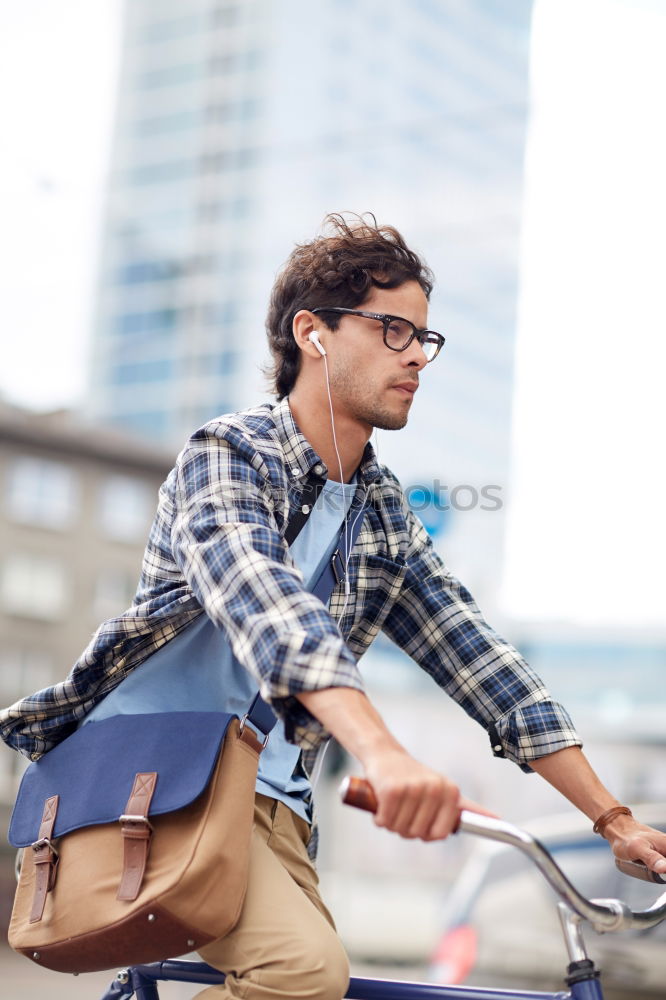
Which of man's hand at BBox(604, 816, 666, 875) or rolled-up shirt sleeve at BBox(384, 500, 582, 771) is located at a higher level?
rolled-up shirt sleeve at BBox(384, 500, 582, 771)

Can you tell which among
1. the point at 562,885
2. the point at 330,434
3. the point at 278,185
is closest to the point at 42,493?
the point at 330,434

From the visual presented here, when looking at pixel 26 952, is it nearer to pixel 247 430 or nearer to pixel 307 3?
pixel 247 430

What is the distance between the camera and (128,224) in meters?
54.0

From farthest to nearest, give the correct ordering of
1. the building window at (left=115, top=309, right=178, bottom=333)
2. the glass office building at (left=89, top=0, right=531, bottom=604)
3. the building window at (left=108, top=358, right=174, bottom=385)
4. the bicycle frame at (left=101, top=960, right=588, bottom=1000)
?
the building window at (left=108, top=358, right=174, bottom=385) → the building window at (left=115, top=309, right=178, bottom=333) → the glass office building at (left=89, top=0, right=531, bottom=604) → the bicycle frame at (left=101, top=960, right=588, bottom=1000)

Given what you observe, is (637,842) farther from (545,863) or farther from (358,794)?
(358,794)

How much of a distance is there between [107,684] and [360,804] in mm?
675

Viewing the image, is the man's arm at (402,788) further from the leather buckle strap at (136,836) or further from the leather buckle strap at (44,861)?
the leather buckle strap at (44,861)

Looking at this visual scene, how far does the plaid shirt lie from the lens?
1.45 m

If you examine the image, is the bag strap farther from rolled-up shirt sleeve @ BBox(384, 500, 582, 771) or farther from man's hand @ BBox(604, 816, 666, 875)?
man's hand @ BBox(604, 816, 666, 875)

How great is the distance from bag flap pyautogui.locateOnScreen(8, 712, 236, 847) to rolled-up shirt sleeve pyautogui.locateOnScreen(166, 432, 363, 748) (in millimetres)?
156

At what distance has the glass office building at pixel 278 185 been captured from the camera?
44.6m

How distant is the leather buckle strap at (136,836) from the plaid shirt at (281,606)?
25cm

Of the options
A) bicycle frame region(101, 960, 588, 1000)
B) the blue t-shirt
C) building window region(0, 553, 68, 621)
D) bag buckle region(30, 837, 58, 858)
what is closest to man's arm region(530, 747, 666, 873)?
bicycle frame region(101, 960, 588, 1000)

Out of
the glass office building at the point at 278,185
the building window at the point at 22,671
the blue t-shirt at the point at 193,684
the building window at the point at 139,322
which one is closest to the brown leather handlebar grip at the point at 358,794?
the blue t-shirt at the point at 193,684
